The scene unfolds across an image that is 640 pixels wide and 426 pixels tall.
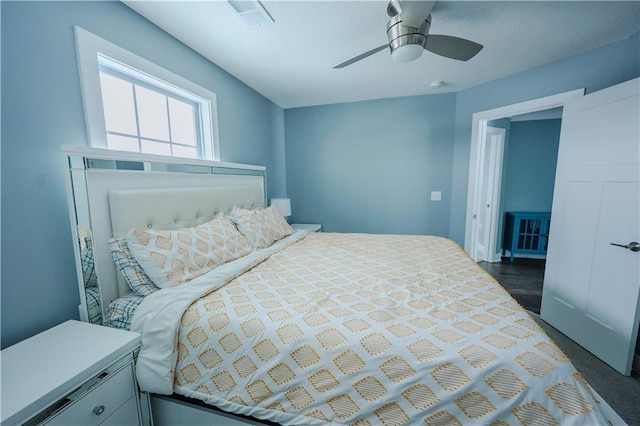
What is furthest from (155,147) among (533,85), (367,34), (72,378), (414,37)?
(533,85)

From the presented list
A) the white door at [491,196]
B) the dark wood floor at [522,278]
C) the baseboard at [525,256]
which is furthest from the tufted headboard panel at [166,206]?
the baseboard at [525,256]

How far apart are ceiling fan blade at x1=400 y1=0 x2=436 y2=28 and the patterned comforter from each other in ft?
4.69

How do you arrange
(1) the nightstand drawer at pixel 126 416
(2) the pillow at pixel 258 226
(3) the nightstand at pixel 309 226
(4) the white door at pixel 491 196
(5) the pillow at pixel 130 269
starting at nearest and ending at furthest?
1. (1) the nightstand drawer at pixel 126 416
2. (5) the pillow at pixel 130 269
3. (2) the pillow at pixel 258 226
4. (3) the nightstand at pixel 309 226
5. (4) the white door at pixel 491 196

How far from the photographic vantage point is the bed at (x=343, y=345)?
0.80 m

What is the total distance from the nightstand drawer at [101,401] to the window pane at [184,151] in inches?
59.4

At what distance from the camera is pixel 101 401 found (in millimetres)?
918

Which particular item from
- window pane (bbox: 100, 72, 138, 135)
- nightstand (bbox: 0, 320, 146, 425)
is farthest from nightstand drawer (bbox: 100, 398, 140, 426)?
window pane (bbox: 100, 72, 138, 135)

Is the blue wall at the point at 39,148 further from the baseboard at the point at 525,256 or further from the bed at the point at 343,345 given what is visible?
the baseboard at the point at 525,256

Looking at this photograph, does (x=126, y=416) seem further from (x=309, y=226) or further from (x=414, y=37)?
(x=309, y=226)

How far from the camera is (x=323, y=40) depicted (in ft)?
6.05

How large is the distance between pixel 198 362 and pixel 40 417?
1.48 ft

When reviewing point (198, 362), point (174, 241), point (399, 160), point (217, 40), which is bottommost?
point (198, 362)

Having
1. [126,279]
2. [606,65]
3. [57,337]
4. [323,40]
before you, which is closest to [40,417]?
[57,337]

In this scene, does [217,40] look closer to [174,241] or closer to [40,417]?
[174,241]
